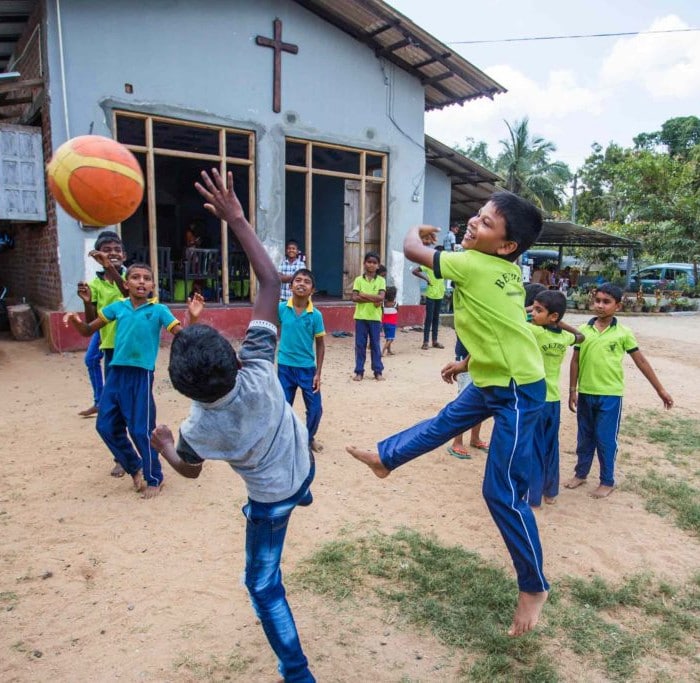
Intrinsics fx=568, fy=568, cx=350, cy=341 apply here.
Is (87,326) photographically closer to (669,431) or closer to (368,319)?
(368,319)

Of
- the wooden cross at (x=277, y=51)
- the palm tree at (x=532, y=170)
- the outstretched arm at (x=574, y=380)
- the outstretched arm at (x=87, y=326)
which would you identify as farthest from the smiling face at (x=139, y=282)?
the palm tree at (x=532, y=170)

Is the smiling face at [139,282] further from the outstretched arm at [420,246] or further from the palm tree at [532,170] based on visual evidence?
the palm tree at [532,170]

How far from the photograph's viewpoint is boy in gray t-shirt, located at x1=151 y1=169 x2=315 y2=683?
1.70m

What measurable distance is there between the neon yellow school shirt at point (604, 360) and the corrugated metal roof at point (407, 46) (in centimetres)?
760

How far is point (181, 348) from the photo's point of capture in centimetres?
169

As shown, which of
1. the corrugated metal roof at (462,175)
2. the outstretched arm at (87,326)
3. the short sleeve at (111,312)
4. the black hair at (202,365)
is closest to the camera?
the black hair at (202,365)

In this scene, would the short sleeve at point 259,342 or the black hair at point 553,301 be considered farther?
the black hair at point 553,301

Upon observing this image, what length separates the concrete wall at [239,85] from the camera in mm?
7965

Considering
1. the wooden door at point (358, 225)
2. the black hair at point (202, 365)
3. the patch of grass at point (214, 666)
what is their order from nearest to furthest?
the black hair at point (202, 365)
the patch of grass at point (214, 666)
the wooden door at point (358, 225)

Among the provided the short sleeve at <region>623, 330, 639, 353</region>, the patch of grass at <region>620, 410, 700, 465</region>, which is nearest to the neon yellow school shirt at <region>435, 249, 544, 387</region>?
the short sleeve at <region>623, 330, 639, 353</region>

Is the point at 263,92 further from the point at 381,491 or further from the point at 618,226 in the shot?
the point at 618,226

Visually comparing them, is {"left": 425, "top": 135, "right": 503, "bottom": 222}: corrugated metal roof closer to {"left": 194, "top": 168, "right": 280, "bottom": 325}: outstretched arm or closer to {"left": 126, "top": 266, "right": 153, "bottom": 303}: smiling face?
{"left": 126, "top": 266, "right": 153, "bottom": 303}: smiling face

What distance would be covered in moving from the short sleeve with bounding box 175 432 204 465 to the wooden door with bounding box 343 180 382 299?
Answer: 959 centimetres

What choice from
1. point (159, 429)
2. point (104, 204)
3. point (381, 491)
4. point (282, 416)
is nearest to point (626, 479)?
point (381, 491)
